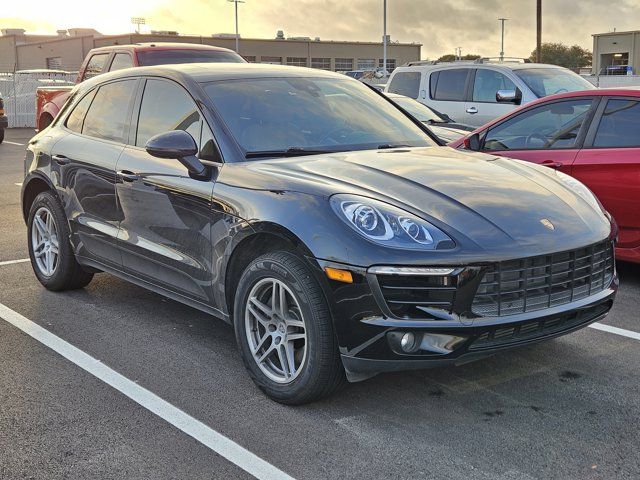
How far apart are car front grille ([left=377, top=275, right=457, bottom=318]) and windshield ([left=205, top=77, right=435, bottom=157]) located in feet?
4.41

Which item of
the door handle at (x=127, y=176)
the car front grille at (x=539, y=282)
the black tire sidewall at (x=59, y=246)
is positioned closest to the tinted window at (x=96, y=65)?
the black tire sidewall at (x=59, y=246)

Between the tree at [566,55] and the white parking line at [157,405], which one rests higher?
the tree at [566,55]

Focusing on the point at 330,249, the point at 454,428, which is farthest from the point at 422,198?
the point at 454,428

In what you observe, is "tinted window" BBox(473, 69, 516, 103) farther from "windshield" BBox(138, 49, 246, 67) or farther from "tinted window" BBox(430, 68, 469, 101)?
"windshield" BBox(138, 49, 246, 67)

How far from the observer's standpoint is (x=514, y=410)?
3.99 m

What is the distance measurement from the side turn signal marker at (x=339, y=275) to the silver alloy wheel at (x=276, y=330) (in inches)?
10.6

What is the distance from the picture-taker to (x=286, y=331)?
13.3 ft

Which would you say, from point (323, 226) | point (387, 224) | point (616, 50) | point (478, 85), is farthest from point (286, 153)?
point (616, 50)

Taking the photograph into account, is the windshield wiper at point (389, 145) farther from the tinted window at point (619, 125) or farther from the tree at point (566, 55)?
the tree at point (566, 55)

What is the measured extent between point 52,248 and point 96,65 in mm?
7485

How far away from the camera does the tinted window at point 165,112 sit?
15.9 feet

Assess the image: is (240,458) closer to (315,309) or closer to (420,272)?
(315,309)

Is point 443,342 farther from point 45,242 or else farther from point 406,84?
point 406,84

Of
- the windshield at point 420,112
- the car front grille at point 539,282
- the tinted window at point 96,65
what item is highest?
the tinted window at point 96,65
